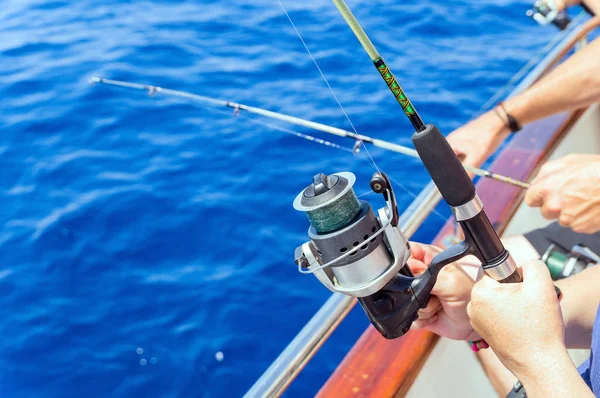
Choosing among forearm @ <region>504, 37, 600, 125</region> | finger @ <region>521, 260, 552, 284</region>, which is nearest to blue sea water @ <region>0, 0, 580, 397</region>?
forearm @ <region>504, 37, 600, 125</region>

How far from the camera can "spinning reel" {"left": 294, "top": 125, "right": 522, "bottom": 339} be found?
0.99 meters

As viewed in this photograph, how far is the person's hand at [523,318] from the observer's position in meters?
0.99

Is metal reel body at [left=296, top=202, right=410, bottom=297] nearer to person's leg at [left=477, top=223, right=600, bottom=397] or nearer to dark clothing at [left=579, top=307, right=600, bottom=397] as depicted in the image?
dark clothing at [left=579, top=307, right=600, bottom=397]

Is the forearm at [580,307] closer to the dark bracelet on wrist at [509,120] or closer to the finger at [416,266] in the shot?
the finger at [416,266]

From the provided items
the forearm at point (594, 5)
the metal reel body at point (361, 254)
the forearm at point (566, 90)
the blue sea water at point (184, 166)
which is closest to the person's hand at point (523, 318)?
the metal reel body at point (361, 254)

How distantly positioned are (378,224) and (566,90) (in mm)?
1315

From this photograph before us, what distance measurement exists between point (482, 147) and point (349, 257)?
4.13 feet

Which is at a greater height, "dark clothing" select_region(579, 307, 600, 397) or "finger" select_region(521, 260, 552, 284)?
"finger" select_region(521, 260, 552, 284)

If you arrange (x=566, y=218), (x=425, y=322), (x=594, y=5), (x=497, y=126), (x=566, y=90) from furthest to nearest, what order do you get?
(x=594, y=5) → (x=497, y=126) → (x=566, y=90) → (x=566, y=218) → (x=425, y=322)

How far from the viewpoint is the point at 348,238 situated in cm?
101

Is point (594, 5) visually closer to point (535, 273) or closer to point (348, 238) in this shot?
point (535, 273)

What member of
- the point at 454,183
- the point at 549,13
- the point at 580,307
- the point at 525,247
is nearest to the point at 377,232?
the point at 454,183

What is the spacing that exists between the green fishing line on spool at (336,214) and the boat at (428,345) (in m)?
0.41

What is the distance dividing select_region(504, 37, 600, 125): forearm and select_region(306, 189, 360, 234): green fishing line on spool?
1.34 m
